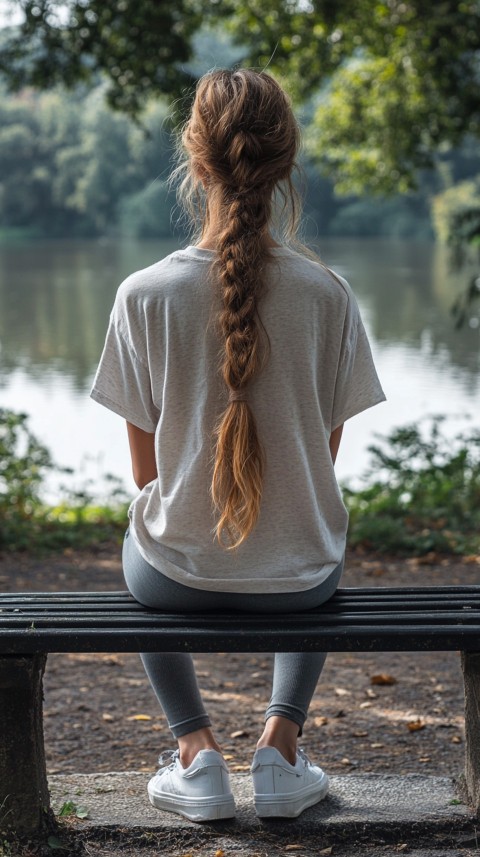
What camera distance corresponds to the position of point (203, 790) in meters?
2.40

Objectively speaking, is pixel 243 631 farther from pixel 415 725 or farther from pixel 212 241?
pixel 415 725

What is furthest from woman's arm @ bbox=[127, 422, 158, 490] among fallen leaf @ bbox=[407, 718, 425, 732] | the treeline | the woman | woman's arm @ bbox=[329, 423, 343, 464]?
the treeline

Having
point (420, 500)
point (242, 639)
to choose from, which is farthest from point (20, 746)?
point (420, 500)

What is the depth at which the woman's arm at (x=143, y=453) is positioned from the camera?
7.71 feet

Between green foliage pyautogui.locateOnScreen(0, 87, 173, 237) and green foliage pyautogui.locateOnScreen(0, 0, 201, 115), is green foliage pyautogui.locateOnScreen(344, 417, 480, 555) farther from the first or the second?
green foliage pyautogui.locateOnScreen(0, 87, 173, 237)

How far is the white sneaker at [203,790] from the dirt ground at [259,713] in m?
0.58

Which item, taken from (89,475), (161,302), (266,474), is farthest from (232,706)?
(89,475)

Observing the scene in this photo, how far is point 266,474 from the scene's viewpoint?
2.22 meters

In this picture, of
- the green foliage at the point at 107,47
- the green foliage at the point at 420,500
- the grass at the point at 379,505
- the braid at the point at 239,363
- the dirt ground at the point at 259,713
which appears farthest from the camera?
the green foliage at the point at 107,47

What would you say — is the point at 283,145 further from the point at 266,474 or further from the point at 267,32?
the point at 267,32

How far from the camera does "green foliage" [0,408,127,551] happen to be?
20.3 feet

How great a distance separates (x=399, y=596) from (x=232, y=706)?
4.28 feet

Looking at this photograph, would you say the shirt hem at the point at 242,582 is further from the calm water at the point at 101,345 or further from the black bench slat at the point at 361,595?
the calm water at the point at 101,345

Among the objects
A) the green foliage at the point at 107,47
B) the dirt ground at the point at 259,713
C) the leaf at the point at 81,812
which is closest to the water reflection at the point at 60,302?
the green foliage at the point at 107,47
